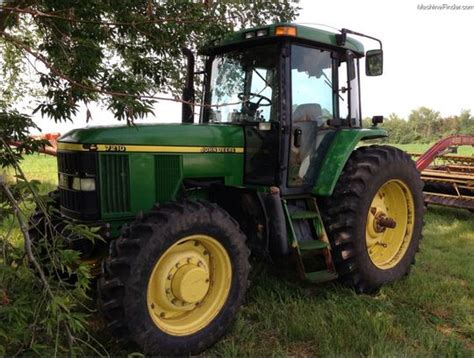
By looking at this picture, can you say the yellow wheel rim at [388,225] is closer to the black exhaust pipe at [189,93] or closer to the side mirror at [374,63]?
the side mirror at [374,63]

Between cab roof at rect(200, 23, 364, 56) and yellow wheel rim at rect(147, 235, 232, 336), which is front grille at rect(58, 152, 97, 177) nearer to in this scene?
yellow wheel rim at rect(147, 235, 232, 336)

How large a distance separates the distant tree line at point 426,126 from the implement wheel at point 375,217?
2092 inches

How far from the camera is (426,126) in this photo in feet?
217

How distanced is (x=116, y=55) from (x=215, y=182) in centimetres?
144

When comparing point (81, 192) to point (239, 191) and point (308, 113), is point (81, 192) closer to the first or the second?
point (239, 191)

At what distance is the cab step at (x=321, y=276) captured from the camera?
373cm

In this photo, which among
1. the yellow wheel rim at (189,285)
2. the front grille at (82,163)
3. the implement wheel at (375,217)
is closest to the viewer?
the yellow wheel rim at (189,285)

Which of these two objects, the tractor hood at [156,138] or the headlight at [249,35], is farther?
the headlight at [249,35]

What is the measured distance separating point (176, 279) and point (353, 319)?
1348mm

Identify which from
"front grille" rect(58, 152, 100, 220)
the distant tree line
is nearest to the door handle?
"front grille" rect(58, 152, 100, 220)

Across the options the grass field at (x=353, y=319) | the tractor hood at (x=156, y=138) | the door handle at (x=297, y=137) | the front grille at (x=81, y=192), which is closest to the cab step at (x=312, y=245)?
the grass field at (x=353, y=319)

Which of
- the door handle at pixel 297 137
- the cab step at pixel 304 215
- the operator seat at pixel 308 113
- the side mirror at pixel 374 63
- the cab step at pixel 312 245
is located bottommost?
the cab step at pixel 312 245

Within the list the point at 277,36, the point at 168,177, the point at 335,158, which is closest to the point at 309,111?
the point at 335,158

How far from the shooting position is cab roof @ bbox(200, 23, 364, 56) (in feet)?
12.1
